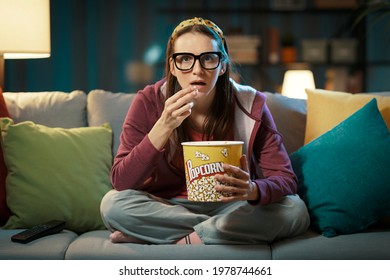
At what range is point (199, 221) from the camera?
60.5 inches

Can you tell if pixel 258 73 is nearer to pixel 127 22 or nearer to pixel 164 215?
pixel 127 22

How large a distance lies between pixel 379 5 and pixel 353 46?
5.36 ft

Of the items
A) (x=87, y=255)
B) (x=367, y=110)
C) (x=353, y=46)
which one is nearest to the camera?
(x=87, y=255)

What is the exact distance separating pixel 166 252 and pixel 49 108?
2.78ft

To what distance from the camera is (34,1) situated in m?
2.09

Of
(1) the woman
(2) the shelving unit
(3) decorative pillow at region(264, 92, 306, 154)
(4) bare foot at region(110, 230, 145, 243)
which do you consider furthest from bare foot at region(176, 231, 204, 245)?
(2) the shelving unit

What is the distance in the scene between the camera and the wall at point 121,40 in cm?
432

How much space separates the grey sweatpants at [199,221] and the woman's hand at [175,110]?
0.22 meters

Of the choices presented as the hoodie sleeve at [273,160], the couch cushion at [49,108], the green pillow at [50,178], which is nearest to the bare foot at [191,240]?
the hoodie sleeve at [273,160]

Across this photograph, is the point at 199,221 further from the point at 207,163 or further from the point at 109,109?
the point at 109,109

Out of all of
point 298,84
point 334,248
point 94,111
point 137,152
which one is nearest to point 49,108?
point 94,111

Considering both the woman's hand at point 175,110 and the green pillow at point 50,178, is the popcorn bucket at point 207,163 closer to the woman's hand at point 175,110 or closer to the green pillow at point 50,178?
the woman's hand at point 175,110

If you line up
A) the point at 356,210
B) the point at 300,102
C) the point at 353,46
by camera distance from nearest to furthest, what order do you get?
the point at 356,210, the point at 300,102, the point at 353,46

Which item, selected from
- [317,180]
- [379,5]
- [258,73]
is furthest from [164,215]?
[258,73]
